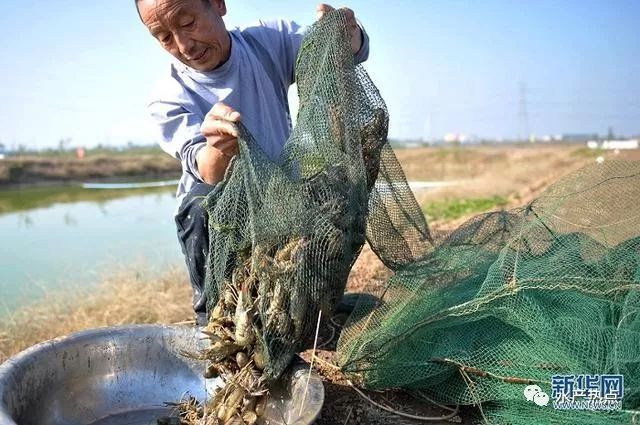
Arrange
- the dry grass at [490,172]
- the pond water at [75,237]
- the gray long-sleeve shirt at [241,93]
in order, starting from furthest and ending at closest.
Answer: the dry grass at [490,172]
the pond water at [75,237]
the gray long-sleeve shirt at [241,93]

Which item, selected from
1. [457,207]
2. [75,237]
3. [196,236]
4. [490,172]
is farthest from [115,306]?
[490,172]

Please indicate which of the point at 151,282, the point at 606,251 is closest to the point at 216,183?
the point at 606,251

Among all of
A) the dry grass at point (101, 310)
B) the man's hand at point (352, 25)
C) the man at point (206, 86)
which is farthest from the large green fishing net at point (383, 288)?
the dry grass at point (101, 310)

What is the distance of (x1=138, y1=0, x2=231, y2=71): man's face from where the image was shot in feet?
9.71

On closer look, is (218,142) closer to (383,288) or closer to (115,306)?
(383,288)

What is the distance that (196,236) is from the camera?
3381 millimetres

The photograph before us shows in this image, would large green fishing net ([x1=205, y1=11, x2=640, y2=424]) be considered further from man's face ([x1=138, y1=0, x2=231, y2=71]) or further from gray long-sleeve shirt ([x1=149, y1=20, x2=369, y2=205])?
man's face ([x1=138, y1=0, x2=231, y2=71])

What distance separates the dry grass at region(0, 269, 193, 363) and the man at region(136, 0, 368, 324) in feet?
5.98

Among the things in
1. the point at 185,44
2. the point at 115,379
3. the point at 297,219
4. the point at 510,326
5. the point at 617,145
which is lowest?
the point at 115,379

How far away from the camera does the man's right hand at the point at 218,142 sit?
260 centimetres

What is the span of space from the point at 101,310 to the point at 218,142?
3.92 meters

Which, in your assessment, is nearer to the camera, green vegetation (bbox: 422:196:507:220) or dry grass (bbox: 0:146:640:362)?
dry grass (bbox: 0:146:640:362)

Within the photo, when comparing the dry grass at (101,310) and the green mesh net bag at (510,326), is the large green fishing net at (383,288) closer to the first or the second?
the green mesh net bag at (510,326)

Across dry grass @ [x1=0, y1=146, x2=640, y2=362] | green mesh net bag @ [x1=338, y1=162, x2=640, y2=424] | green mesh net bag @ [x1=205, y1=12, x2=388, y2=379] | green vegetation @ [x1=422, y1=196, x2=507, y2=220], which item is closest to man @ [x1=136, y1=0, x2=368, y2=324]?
green mesh net bag @ [x1=205, y1=12, x2=388, y2=379]
